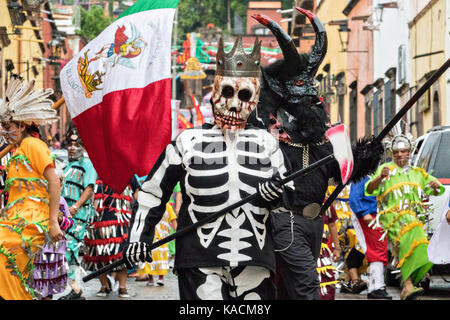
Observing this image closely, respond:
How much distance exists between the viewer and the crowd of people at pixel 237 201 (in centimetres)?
618

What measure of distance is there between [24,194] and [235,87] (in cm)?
259

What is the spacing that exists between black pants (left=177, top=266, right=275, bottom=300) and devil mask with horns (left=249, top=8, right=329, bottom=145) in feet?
7.00

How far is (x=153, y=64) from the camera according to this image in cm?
920

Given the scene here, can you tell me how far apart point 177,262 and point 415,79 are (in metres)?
21.6

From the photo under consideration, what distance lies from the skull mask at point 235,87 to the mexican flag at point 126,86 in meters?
2.17

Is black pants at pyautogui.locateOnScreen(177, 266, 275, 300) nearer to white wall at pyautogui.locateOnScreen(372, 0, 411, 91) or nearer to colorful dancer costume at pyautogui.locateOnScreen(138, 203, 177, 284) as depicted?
colorful dancer costume at pyautogui.locateOnScreen(138, 203, 177, 284)

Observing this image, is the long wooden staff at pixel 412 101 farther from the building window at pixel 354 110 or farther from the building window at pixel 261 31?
the building window at pixel 261 31

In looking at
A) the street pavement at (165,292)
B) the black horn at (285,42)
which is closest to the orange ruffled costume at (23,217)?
the black horn at (285,42)

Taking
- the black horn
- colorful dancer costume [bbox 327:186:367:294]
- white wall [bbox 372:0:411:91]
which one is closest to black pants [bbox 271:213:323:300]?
the black horn

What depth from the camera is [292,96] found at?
329 inches

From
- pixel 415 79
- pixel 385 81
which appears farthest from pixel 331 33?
pixel 415 79

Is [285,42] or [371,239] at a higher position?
[285,42]

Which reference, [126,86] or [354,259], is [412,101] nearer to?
[126,86]

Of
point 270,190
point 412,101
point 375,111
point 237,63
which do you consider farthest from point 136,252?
point 375,111
